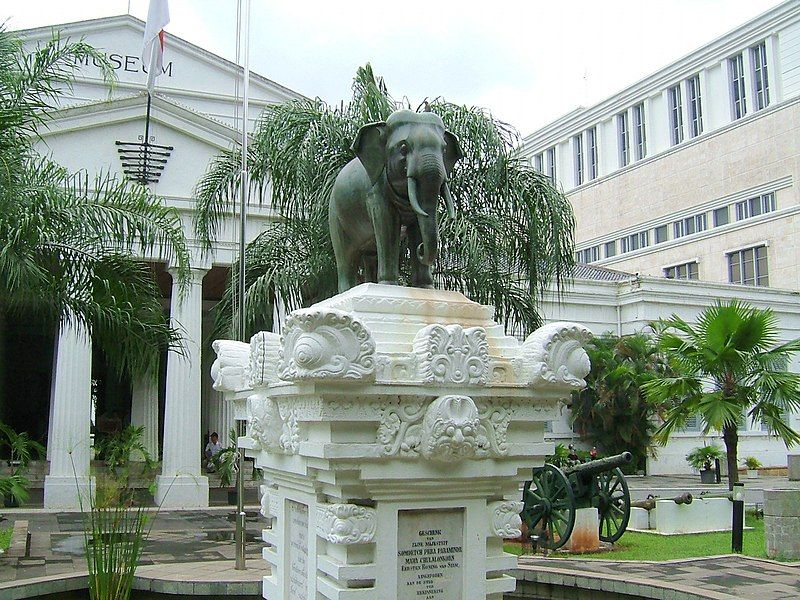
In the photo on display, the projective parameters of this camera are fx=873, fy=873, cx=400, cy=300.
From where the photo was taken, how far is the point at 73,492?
18719mm

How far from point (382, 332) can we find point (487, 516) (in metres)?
1.24

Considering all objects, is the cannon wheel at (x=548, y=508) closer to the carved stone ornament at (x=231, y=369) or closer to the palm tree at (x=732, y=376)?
the palm tree at (x=732, y=376)

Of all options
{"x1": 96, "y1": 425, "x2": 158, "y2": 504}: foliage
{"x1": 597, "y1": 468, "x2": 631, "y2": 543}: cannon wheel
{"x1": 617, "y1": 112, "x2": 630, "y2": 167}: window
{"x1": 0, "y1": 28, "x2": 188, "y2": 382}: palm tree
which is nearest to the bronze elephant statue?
{"x1": 0, "y1": 28, "x2": 188, "y2": 382}: palm tree

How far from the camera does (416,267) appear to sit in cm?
564

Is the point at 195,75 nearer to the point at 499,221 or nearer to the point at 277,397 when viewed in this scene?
the point at 499,221

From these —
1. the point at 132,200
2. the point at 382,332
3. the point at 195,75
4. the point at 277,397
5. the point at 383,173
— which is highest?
the point at 195,75

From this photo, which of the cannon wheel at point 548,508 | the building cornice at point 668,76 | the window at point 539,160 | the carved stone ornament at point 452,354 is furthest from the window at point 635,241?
the carved stone ornament at point 452,354

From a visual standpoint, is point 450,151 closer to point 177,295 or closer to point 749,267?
point 177,295

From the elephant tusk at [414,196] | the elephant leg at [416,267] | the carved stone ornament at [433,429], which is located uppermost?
the elephant tusk at [414,196]

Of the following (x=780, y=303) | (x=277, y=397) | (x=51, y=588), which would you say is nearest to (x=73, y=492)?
(x=51, y=588)

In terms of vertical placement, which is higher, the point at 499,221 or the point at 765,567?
the point at 499,221

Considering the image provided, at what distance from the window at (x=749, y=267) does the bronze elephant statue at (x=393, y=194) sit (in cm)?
3758

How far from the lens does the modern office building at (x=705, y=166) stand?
3991cm

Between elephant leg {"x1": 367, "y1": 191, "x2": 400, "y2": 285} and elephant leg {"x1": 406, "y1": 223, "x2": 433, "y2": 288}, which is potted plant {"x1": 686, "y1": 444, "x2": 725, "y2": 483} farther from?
elephant leg {"x1": 367, "y1": 191, "x2": 400, "y2": 285}
